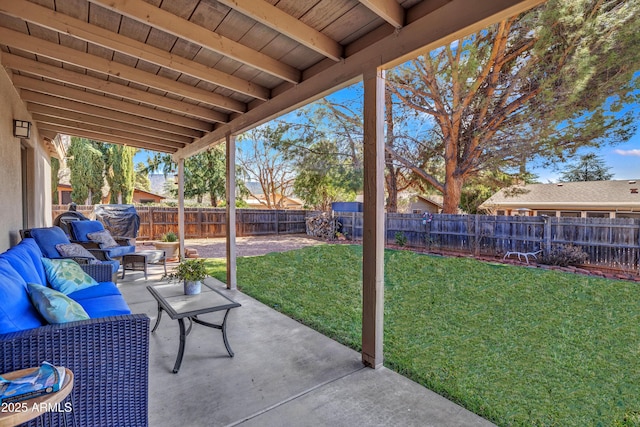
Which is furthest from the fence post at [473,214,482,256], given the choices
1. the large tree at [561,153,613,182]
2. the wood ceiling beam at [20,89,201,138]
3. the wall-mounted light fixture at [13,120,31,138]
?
the wall-mounted light fixture at [13,120,31,138]

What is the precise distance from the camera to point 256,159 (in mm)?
19719

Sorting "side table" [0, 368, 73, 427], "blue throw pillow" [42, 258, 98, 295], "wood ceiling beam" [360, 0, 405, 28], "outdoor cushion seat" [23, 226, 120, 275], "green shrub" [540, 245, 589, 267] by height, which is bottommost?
"green shrub" [540, 245, 589, 267]

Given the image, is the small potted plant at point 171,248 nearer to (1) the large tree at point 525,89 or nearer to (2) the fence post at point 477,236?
(1) the large tree at point 525,89

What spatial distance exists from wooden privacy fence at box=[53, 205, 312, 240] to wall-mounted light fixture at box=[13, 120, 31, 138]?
7.40 m

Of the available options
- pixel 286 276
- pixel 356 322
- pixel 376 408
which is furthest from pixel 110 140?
pixel 376 408

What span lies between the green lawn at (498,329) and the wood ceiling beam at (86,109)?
2826 mm

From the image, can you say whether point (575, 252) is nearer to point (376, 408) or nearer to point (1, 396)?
point (376, 408)

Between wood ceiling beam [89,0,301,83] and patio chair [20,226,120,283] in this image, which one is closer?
wood ceiling beam [89,0,301,83]

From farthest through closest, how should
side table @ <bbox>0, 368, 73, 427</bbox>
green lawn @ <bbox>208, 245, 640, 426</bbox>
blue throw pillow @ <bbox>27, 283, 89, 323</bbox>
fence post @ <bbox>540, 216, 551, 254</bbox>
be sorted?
1. fence post @ <bbox>540, 216, 551, 254</bbox>
2. green lawn @ <bbox>208, 245, 640, 426</bbox>
3. blue throw pillow @ <bbox>27, 283, 89, 323</bbox>
4. side table @ <bbox>0, 368, 73, 427</bbox>

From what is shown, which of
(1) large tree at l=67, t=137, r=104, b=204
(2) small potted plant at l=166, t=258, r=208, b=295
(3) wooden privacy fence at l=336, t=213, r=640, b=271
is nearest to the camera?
(2) small potted plant at l=166, t=258, r=208, b=295

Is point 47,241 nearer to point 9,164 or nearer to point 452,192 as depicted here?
point 9,164

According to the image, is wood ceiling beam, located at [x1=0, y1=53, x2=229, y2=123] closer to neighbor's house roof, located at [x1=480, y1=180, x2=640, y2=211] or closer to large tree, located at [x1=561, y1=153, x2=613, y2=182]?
large tree, located at [x1=561, y1=153, x2=613, y2=182]

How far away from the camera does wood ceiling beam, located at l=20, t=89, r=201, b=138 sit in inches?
163

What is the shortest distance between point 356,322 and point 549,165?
7299mm
